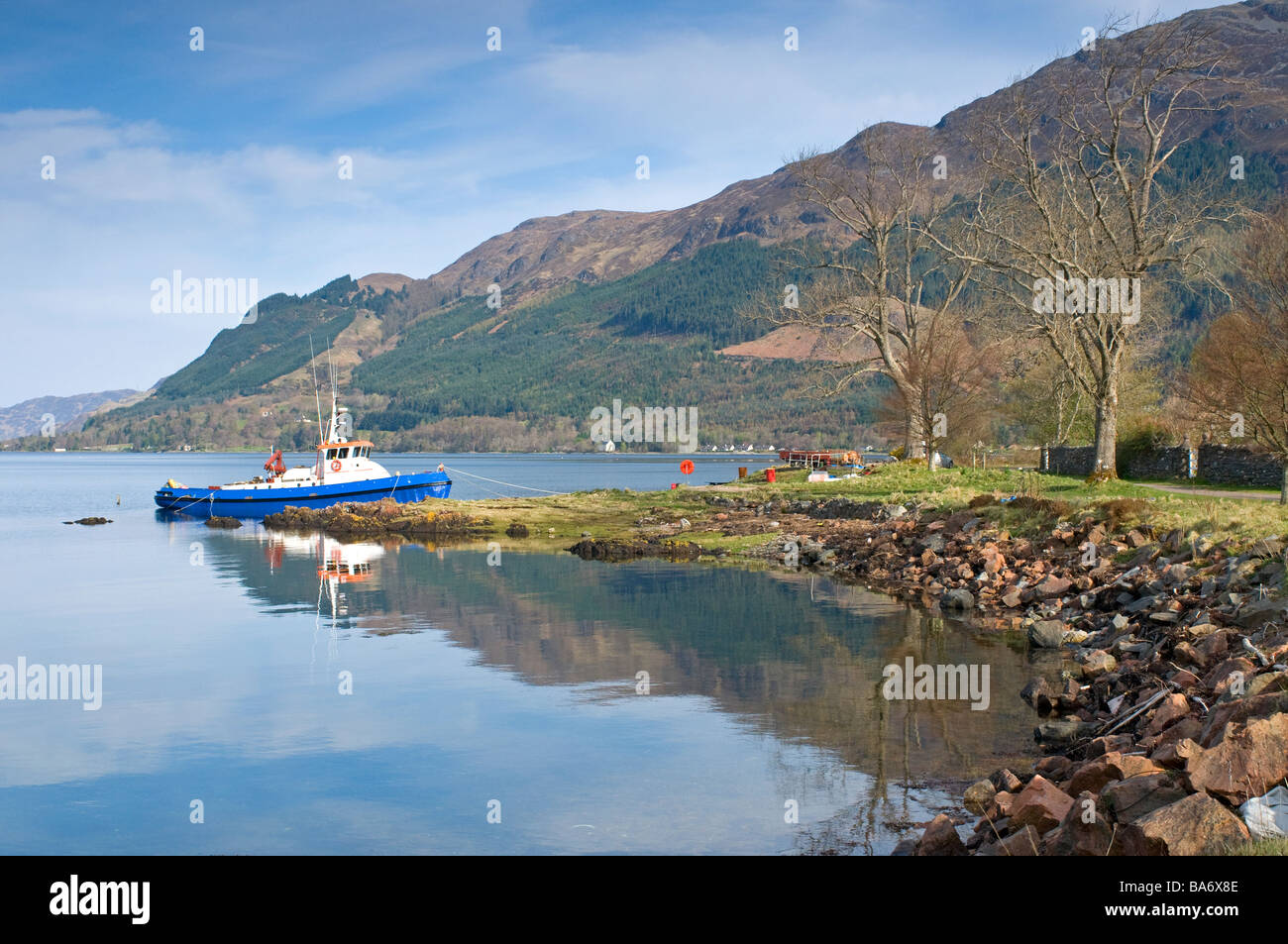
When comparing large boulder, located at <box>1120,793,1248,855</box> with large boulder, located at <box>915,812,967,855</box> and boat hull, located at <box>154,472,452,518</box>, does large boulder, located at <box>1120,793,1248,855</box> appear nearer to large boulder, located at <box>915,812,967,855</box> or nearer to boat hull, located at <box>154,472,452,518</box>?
large boulder, located at <box>915,812,967,855</box>

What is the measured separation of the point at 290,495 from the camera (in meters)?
60.2

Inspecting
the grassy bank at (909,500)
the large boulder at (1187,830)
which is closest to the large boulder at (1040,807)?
the large boulder at (1187,830)

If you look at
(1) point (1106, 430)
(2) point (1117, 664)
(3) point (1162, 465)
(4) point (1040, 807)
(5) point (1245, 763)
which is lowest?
(2) point (1117, 664)

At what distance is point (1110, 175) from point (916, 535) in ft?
52.4

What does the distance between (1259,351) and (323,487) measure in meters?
48.0

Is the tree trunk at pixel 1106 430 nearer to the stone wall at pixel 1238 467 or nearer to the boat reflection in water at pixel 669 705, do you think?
the stone wall at pixel 1238 467

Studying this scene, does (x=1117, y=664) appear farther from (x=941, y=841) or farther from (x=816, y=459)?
(x=816, y=459)

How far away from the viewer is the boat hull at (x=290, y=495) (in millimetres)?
60031

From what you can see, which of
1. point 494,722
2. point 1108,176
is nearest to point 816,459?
point 1108,176

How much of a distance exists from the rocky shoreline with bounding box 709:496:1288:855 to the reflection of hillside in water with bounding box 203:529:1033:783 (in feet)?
3.94

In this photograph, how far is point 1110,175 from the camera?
37281 millimetres

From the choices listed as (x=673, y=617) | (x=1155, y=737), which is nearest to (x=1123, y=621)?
(x=1155, y=737)

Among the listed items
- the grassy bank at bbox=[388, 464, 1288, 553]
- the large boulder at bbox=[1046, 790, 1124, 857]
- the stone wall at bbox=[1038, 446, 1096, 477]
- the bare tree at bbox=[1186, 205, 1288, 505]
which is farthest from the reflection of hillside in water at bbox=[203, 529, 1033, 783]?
the stone wall at bbox=[1038, 446, 1096, 477]

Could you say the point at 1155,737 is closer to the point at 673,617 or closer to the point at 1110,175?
the point at 673,617
